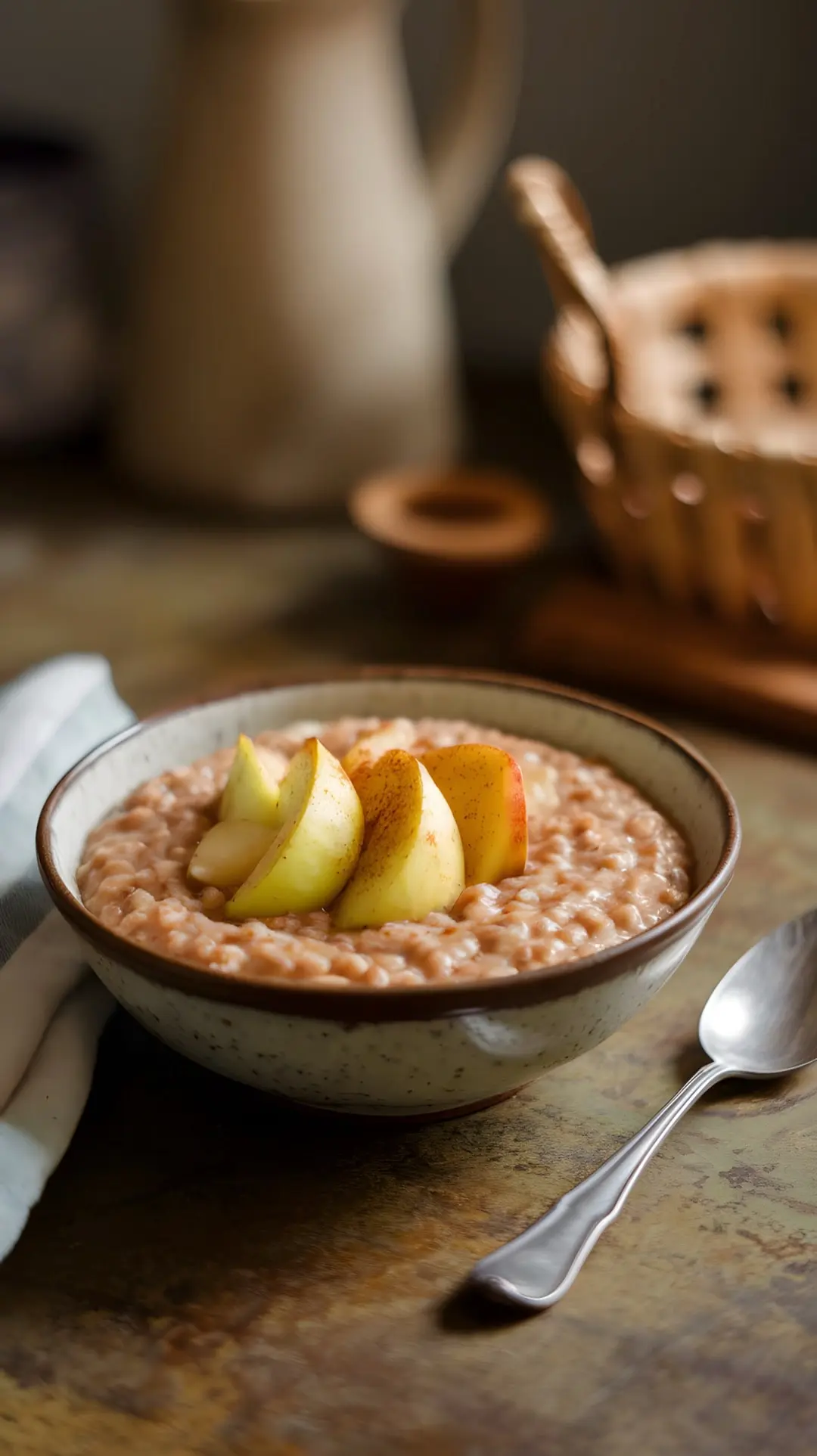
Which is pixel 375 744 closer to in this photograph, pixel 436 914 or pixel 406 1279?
pixel 436 914

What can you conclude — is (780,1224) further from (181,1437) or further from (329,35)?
(329,35)

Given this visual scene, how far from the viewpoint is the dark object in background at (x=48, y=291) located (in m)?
1.73

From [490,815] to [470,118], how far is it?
113 centimetres

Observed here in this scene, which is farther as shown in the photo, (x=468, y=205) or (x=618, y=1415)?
(x=468, y=205)

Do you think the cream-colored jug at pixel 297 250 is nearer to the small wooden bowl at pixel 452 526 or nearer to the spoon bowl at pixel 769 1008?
the small wooden bowl at pixel 452 526

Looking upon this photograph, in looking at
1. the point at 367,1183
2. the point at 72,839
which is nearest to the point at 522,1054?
the point at 367,1183

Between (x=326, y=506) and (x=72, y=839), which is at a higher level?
(x=72, y=839)

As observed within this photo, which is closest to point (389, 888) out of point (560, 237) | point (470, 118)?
point (560, 237)

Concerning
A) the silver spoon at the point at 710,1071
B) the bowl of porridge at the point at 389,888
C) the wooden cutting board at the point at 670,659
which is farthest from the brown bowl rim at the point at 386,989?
the wooden cutting board at the point at 670,659

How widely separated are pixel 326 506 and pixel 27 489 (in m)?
0.39

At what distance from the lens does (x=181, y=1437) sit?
0.63 metres

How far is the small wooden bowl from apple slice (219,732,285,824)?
0.62 meters

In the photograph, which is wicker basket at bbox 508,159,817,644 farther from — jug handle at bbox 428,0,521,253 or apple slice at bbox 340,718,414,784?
apple slice at bbox 340,718,414,784

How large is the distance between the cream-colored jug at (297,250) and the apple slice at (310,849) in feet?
3.11
